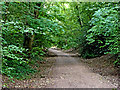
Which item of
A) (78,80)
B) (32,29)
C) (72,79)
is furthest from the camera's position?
(72,79)

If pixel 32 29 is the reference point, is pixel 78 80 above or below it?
below

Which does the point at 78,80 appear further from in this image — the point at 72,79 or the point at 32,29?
the point at 32,29

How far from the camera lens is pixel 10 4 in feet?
19.4

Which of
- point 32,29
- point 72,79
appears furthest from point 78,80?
point 32,29

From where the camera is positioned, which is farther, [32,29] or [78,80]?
[78,80]

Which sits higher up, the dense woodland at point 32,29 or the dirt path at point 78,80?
the dense woodland at point 32,29

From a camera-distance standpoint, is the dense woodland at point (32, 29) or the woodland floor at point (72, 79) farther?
the woodland floor at point (72, 79)

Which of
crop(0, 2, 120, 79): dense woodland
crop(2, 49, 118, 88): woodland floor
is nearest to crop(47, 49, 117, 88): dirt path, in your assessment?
crop(2, 49, 118, 88): woodland floor

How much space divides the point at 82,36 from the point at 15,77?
10.3m

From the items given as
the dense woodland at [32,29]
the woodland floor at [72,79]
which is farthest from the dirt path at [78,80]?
the dense woodland at [32,29]

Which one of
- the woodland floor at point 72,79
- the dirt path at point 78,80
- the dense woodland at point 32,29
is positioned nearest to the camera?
the dense woodland at point 32,29

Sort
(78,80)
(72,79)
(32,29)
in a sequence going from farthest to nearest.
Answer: (72,79)
(78,80)
(32,29)

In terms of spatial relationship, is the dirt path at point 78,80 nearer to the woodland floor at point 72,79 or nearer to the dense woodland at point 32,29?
the woodland floor at point 72,79

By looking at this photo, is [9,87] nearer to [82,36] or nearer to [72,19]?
[82,36]
